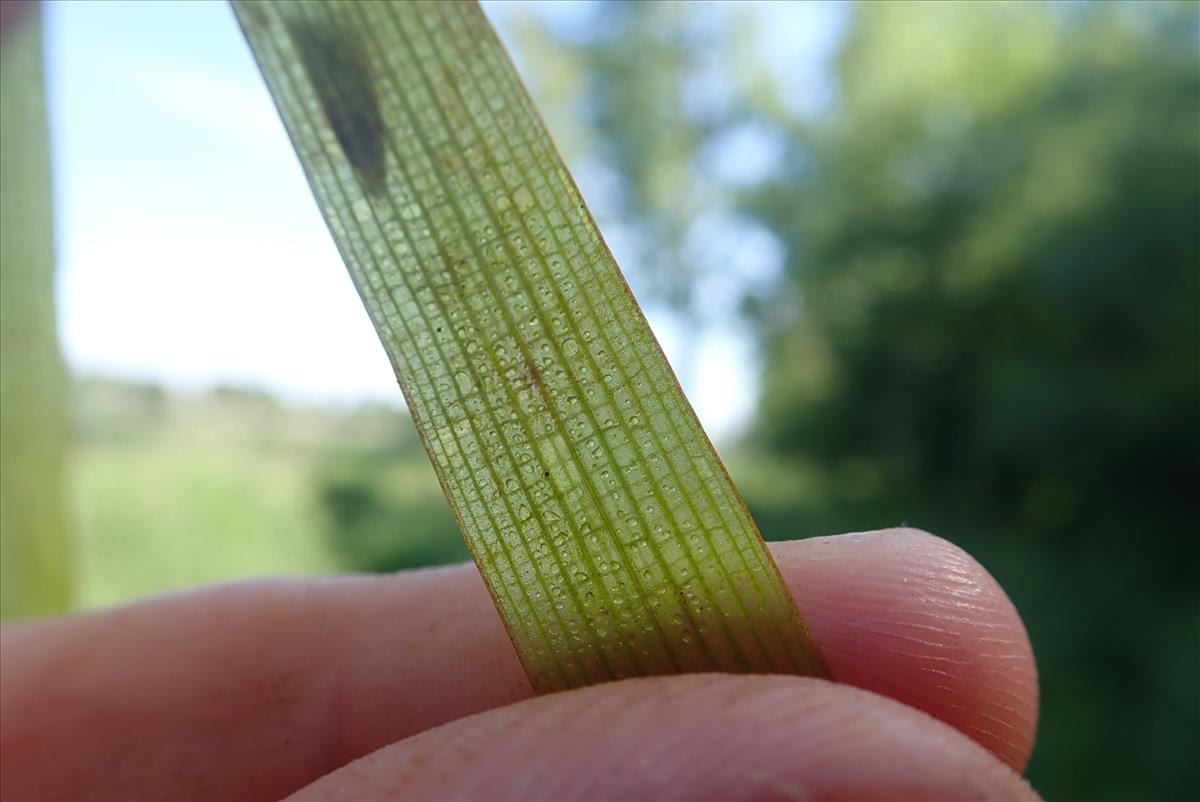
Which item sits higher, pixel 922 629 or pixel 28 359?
pixel 28 359

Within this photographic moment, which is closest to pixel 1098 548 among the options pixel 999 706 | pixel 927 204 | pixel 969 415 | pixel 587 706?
pixel 969 415

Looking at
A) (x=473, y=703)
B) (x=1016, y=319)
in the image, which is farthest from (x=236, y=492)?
(x=473, y=703)

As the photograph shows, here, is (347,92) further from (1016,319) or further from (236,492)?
(236,492)

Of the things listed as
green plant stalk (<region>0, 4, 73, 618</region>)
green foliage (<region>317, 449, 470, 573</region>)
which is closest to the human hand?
green plant stalk (<region>0, 4, 73, 618</region>)

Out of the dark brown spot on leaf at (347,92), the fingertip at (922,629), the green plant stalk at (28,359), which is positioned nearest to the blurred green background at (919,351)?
the green plant stalk at (28,359)

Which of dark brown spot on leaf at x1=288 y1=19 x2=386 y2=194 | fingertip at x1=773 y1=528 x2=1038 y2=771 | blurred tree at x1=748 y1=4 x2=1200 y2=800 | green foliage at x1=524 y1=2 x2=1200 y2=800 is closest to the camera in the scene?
dark brown spot on leaf at x1=288 y1=19 x2=386 y2=194

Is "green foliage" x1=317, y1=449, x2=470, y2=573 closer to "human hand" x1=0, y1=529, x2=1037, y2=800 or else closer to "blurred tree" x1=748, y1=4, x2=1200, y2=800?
"blurred tree" x1=748, y1=4, x2=1200, y2=800

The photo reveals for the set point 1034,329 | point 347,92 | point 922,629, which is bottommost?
point 1034,329
